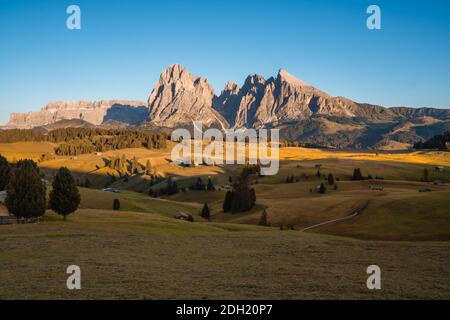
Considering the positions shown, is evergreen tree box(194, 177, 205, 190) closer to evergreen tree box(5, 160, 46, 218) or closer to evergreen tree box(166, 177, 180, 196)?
evergreen tree box(166, 177, 180, 196)

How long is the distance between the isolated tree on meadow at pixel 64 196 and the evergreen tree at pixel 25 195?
10.4 feet

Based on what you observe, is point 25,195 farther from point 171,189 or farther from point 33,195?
point 171,189

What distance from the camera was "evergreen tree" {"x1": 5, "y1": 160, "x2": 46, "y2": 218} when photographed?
72938mm

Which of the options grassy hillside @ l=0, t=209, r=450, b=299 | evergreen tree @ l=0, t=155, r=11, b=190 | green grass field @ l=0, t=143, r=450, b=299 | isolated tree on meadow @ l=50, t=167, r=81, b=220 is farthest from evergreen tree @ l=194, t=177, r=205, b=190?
grassy hillside @ l=0, t=209, r=450, b=299

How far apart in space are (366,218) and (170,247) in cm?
6442

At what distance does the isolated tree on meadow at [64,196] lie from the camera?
78244 mm

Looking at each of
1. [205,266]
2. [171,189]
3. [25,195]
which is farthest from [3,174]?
[171,189]

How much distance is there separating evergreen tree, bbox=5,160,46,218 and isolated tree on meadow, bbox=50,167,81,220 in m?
3.18

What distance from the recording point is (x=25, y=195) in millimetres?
73562

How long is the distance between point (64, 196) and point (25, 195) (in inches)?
272

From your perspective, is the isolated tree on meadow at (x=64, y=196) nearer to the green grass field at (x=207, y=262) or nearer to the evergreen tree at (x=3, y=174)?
the green grass field at (x=207, y=262)

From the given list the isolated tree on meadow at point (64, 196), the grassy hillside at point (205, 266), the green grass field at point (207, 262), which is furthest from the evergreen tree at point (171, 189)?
the grassy hillside at point (205, 266)
